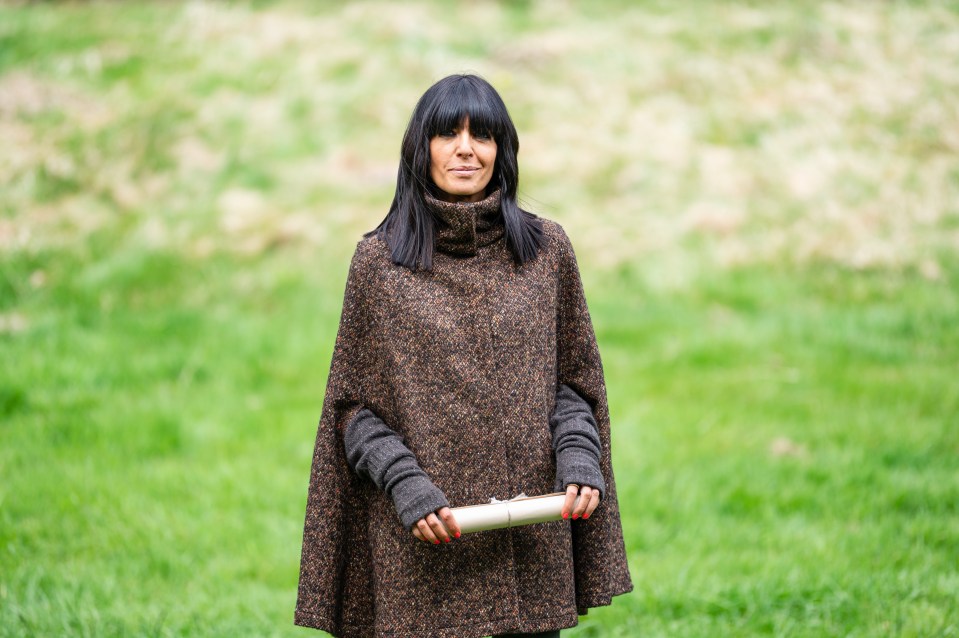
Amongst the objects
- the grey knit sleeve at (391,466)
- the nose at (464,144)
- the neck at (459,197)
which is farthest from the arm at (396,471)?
the nose at (464,144)

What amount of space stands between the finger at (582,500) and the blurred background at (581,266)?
167 cm

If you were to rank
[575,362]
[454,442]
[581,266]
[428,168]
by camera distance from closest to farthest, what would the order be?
[454,442] < [428,168] < [575,362] < [581,266]

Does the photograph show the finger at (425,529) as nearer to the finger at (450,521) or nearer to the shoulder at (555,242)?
the finger at (450,521)

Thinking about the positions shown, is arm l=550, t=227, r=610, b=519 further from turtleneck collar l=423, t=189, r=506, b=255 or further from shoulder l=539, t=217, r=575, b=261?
turtleneck collar l=423, t=189, r=506, b=255

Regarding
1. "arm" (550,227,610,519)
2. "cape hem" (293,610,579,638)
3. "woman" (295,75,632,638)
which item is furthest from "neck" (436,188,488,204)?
"cape hem" (293,610,579,638)

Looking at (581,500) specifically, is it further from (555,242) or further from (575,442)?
(555,242)

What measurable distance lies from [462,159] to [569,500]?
0.92 meters

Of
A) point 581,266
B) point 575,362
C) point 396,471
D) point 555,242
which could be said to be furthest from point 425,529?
point 581,266

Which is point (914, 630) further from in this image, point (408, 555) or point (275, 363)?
point (275, 363)

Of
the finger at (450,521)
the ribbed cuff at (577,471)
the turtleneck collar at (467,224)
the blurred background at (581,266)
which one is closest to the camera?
the finger at (450,521)

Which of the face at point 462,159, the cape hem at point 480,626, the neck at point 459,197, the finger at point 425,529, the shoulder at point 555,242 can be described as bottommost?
the cape hem at point 480,626

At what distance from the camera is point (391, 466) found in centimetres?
239

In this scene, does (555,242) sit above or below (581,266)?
below

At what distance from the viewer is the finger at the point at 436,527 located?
2.28 m
